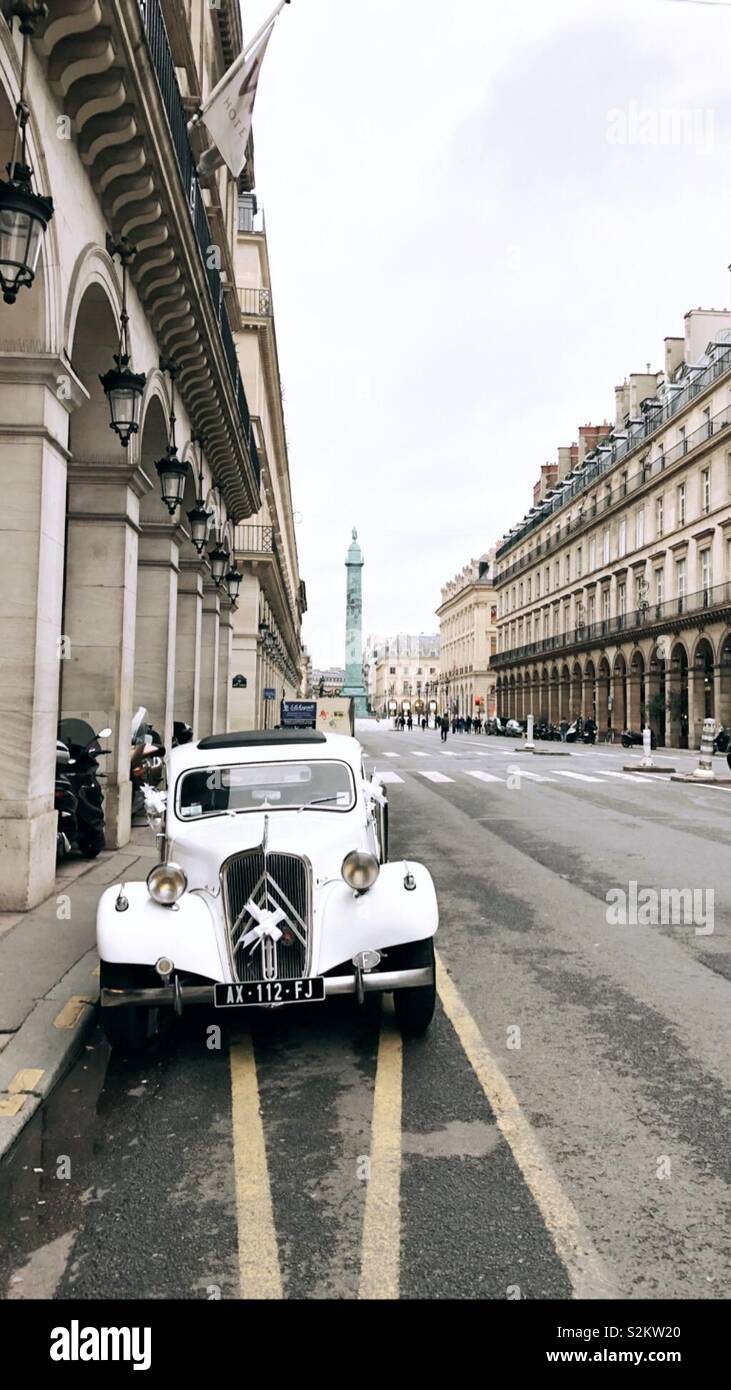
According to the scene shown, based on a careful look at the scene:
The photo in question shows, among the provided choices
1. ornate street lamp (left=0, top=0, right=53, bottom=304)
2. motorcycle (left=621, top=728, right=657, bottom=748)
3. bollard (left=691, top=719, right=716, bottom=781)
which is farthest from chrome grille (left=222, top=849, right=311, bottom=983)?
motorcycle (left=621, top=728, right=657, bottom=748)

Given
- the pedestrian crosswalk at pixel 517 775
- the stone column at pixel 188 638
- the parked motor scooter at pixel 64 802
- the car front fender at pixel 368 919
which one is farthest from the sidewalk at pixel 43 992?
the pedestrian crosswalk at pixel 517 775

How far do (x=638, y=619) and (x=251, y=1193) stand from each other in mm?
51407

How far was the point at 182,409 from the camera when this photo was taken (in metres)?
14.7

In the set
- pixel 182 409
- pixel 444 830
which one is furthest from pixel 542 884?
pixel 182 409

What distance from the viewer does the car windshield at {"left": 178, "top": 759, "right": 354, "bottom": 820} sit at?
546cm

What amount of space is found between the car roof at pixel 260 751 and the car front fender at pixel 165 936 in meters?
1.29

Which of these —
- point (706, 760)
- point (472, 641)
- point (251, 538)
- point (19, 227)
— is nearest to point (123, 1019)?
point (19, 227)

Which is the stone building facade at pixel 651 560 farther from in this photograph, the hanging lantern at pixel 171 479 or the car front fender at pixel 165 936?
the car front fender at pixel 165 936

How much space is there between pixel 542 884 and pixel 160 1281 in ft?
21.6

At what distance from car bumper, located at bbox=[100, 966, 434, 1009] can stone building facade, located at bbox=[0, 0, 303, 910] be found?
295 cm

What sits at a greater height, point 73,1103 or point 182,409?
point 182,409

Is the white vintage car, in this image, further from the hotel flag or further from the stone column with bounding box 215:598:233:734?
the stone column with bounding box 215:598:233:734

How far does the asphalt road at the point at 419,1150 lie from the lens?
8.97ft

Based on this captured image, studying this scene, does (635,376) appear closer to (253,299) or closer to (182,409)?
(253,299)
